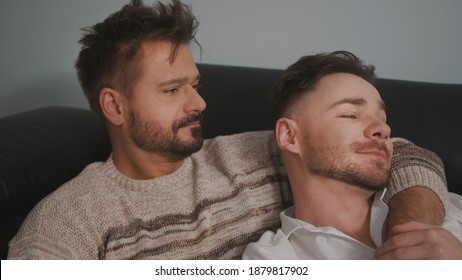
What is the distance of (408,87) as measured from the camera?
49.1 inches

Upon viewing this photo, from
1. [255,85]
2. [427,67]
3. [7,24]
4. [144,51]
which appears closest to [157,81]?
[144,51]

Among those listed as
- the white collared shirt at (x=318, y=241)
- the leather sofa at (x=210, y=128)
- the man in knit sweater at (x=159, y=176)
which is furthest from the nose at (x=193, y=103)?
the white collared shirt at (x=318, y=241)

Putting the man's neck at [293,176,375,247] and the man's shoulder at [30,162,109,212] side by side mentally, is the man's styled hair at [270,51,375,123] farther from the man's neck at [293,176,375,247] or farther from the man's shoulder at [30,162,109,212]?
the man's shoulder at [30,162,109,212]

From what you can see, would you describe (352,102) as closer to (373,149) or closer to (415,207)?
(373,149)

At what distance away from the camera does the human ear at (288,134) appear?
1082 millimetres

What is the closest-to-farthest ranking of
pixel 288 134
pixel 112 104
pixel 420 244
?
pixel 420 244 → pixel 288 134 → pixel 112 104

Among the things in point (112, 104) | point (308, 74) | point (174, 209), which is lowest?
point (174, 209)

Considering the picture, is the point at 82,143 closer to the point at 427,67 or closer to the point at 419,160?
the point at 419,160

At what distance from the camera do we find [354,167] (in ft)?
3.27

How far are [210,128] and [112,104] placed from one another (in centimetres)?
37

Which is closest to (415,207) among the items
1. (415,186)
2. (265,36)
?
(415,186)

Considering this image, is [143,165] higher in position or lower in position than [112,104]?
lower

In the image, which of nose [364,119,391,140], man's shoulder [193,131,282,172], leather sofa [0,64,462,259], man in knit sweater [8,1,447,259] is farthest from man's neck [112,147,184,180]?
nose [364,119,391,140]

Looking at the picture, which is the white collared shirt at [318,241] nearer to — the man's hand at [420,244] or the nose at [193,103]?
the man's hand at [420,244]
